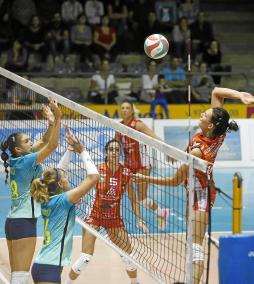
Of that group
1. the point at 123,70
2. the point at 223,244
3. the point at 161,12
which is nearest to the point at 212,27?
the point at 161,12

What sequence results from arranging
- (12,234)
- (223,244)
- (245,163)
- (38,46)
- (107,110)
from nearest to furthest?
1. (223,244)
2. (12,234)
3. (245,163)
4. (107,110)
5. (38,46)

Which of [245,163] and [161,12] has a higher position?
[161,12]

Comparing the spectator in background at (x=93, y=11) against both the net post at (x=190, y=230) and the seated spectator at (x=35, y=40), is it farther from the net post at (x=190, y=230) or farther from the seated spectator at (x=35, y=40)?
the net post at (x=190, y=230)

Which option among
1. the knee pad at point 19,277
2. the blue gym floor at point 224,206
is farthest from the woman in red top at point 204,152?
the blue gym floor at point 224,206

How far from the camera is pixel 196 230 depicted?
754cm

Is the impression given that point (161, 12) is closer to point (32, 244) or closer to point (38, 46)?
point (38, 46)

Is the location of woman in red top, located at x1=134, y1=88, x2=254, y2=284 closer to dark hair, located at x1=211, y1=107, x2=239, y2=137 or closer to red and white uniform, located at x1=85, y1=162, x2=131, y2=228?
dark hair, located at x1=211, y1=107, x2=239, y2=137

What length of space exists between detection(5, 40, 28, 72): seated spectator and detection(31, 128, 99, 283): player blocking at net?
13.9 m

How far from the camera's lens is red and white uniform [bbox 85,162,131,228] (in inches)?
325

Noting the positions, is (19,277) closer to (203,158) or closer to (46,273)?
(46,273)

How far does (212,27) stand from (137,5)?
2.63m

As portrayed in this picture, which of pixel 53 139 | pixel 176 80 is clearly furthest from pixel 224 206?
pixel 53 139

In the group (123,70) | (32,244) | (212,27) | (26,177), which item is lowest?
(32,244)

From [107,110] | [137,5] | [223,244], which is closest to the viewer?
[223,244]
